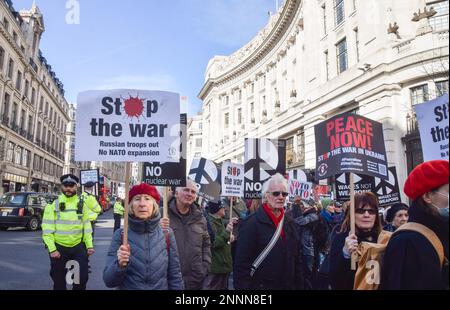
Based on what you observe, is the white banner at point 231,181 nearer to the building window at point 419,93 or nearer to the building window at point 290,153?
the building window at point 419,93

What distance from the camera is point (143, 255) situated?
3270 millimetres

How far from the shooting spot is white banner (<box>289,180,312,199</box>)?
9.09 metres

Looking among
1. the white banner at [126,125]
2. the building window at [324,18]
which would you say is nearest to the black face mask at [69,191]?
the white banner at [126,125]

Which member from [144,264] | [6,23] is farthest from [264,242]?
[6,23]

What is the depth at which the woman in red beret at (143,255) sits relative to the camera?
10.4 feet

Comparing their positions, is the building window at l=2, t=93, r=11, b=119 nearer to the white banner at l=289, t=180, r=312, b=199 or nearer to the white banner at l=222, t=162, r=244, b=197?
the white banner at l=222, t=162, r=244, b=197

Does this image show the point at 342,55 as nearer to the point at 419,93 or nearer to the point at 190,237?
the point at 419,93

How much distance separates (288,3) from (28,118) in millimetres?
29919

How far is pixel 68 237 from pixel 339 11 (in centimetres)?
2320

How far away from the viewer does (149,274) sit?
10.6 ft

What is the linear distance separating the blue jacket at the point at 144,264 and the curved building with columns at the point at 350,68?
4865 mm

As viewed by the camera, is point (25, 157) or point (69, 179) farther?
point (25, 157)
